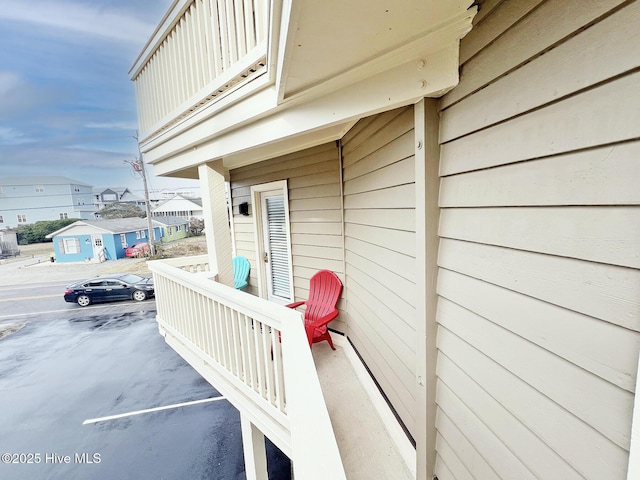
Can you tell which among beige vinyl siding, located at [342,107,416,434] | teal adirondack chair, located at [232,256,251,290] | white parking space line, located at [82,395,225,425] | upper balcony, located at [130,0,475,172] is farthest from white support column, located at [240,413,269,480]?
white parking space line, located at [82,395,225,425]

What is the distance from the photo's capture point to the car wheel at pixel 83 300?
28.0ft

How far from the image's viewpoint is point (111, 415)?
15.1 ft

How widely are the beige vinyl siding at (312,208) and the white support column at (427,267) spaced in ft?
5.46

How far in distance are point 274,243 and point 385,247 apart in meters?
2.47

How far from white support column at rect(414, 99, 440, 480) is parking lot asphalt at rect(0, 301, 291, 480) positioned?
3.36 metres

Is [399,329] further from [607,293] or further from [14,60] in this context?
[14,60]

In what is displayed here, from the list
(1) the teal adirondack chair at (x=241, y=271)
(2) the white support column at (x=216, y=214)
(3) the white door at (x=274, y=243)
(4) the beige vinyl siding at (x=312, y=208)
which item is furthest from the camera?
(1) the teal adirondack chair at (x=241, y=271)

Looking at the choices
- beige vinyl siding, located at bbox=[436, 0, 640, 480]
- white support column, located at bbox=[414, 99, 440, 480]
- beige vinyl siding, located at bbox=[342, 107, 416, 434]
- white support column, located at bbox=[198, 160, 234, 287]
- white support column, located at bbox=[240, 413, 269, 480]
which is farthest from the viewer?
white support column, located at bbox=[198, 160, 234, 287]

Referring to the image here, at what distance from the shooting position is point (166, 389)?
5.13 m

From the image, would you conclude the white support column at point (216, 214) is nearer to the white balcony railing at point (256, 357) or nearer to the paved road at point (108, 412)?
the white balcony railing at point (256, 357)

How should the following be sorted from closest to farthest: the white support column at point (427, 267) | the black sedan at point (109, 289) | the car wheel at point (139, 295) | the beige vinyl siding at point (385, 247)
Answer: the white support column at point (427, 267), the beige vinyl siding at point (385, 247), the black sedan at point (109, 289), the car wheel at point (139, 295)

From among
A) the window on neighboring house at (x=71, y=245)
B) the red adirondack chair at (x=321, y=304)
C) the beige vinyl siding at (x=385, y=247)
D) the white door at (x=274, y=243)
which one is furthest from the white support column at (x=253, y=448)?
the window on neighboring house at (x=71, y=245)

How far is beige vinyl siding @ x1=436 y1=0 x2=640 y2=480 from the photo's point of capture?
20.7 inches

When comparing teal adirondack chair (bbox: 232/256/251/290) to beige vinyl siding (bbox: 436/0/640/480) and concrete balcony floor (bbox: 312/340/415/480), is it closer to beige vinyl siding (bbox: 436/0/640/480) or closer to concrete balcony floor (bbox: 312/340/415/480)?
concrete balcony floor (bbox: 312/340/415/480)
